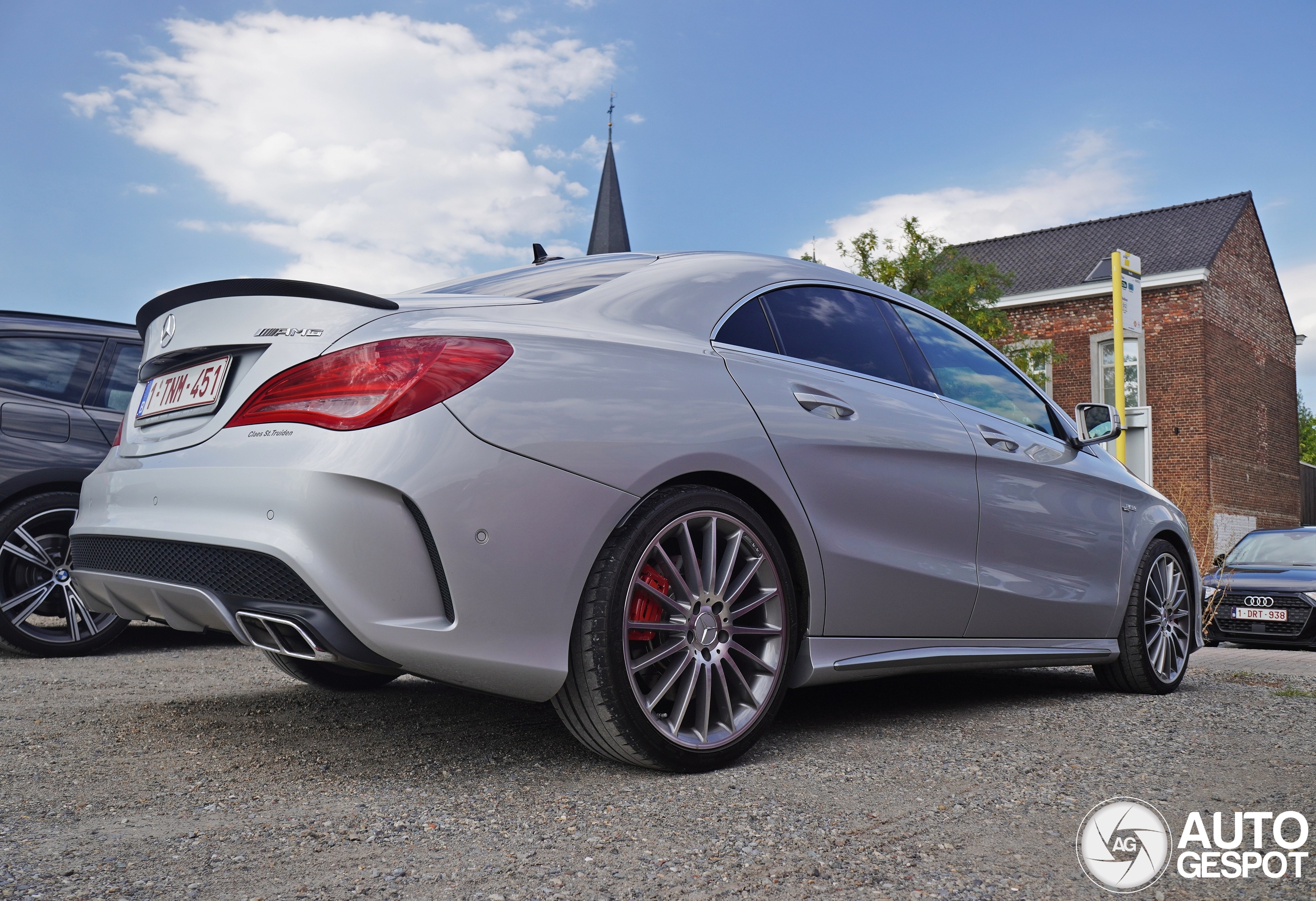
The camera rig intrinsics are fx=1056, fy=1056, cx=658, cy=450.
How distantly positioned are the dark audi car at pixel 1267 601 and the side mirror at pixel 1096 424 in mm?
7374

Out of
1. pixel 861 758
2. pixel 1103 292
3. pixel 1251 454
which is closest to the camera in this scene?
pixel 861 758

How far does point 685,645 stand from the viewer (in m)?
2.74

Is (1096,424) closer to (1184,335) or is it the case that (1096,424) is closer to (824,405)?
(824,405)

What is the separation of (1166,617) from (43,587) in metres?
5.30

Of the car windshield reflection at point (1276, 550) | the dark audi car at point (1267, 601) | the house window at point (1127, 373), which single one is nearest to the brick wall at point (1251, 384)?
the house window at point (1127, 373)

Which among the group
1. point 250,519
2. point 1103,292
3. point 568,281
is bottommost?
point 250,519

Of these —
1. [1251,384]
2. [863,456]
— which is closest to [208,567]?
[863,456]

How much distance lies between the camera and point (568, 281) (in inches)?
124

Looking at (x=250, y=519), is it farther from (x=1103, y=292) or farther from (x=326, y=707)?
(x=1103, y=292)

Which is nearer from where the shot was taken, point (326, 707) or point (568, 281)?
point (568, 281)

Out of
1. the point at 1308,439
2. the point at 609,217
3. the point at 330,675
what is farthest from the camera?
the point at 1308,439

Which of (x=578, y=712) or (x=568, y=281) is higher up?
(x=568, y=281)

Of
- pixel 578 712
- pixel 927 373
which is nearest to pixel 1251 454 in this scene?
pixel 927 373

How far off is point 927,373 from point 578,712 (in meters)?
1.97
